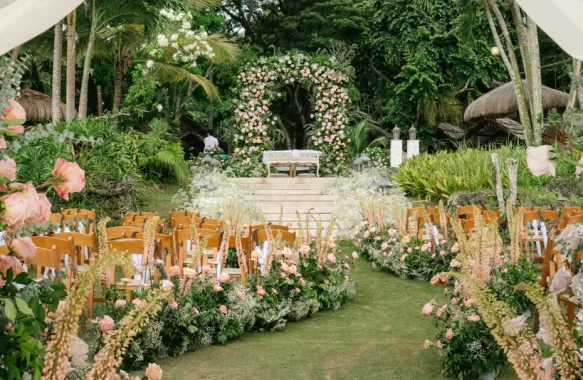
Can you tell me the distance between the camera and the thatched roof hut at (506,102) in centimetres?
2125

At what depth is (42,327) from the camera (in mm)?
2119

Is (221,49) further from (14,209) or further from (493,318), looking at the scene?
(493,318)

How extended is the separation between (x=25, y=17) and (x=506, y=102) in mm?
20454

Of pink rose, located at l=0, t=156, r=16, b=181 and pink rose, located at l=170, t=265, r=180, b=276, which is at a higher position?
pink rose, located at l=0, t=156, r=16, b=181

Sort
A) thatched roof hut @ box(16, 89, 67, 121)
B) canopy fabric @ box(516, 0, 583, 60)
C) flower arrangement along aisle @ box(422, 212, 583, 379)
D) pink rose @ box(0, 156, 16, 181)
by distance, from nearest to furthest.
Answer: flower arrangement along aisle @ box(422, 212, 583, 379)
pink rose @ box(0, 156, 16, 181)
canopy fabric @ box(516, 0, 583, 60)
thatched roof hut @ box(16, 89, 67, 121)

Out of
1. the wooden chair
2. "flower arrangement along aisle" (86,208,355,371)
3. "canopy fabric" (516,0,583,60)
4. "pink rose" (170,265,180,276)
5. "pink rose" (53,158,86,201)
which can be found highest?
"canopy fabric" (516,0,583,60)

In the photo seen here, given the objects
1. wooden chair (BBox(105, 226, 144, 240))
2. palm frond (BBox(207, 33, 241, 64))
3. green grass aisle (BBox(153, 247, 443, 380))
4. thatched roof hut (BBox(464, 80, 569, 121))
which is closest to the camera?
green grass aisle (BBox(153, 247, 443, 380))

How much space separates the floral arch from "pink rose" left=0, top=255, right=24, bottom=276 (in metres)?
15.8

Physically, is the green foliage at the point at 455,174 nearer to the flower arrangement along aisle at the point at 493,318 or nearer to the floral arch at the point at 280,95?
the floral arch at the point at 280,95

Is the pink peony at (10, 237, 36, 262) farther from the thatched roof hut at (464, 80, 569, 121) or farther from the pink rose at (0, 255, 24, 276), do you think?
the thatched roof hut at (464, 80, 569, 121)

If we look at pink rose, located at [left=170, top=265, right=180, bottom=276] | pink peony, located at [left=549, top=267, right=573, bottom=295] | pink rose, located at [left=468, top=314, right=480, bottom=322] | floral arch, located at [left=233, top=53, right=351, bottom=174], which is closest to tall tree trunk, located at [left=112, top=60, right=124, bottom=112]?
floral arch, located at [left=233, top=53, right=351, bottom=174]

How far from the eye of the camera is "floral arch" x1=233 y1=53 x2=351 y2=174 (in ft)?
59.5

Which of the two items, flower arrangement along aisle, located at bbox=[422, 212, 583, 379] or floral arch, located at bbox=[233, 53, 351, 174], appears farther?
floral arch, located at bbox=[233, 53, 351, 174]

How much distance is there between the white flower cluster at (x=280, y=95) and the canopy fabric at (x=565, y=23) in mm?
15477
